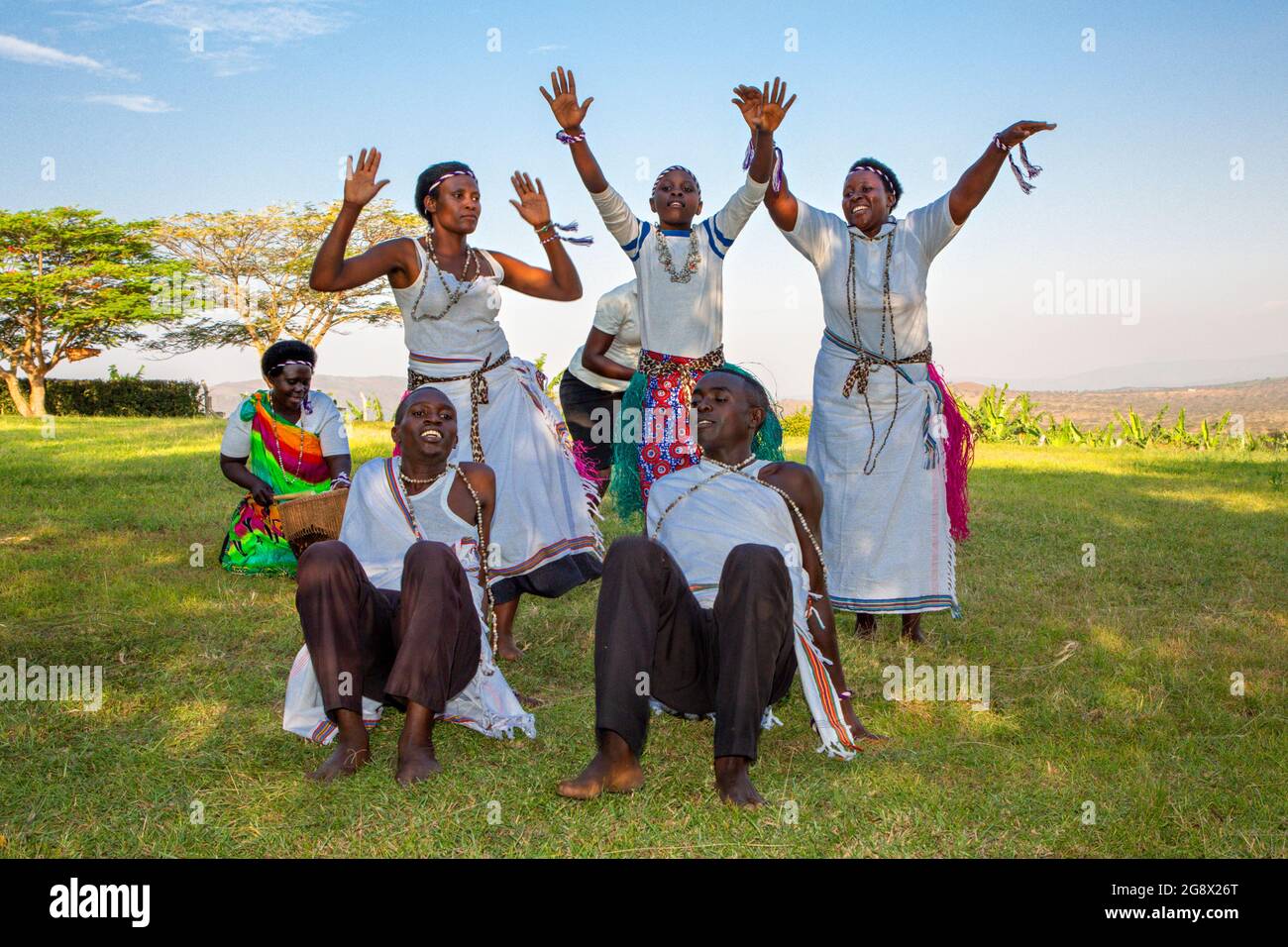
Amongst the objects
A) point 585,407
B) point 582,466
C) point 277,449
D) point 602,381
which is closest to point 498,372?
point 582,466

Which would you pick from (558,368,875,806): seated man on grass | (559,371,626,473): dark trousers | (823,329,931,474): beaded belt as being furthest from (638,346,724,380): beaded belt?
(559,371,626,473): dark trousers

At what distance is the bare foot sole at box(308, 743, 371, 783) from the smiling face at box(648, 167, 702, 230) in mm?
3045

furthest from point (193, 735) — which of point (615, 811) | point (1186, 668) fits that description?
point (1186, 668)

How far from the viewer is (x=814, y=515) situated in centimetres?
411

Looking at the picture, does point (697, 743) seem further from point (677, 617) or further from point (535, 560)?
point (535, 560)

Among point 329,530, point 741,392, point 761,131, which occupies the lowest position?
point 329,530

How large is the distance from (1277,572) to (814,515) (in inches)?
207

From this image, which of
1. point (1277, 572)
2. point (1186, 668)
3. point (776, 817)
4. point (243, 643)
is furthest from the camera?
point (1277, 572)

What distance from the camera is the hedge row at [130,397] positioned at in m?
30.0

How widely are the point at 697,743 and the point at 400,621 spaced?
48.7 inches

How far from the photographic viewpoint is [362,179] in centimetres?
504

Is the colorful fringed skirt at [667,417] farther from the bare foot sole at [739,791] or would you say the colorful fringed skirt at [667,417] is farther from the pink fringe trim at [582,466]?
the bare foot sole at [739,791]

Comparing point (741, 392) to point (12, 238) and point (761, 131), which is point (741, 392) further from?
point (12, 238)

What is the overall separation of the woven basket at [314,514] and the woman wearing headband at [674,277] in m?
1.59
